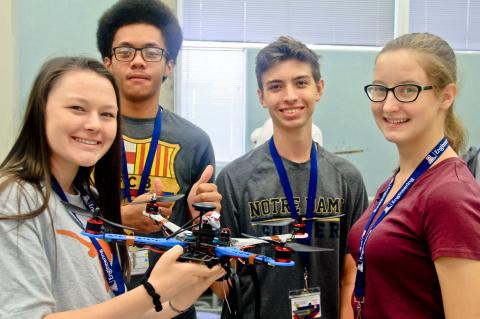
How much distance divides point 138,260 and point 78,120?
921 millimetres

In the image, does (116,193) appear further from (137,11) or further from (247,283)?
(137,11)

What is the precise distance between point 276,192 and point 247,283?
430 millimetres

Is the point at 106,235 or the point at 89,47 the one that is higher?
the point at 89,47

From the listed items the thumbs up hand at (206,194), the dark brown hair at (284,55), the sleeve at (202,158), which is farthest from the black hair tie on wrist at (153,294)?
the dark brown hair at (284,55)

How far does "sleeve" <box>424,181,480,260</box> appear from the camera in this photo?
125 centimetres

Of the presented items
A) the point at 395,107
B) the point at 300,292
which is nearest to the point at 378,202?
the point at 395,107

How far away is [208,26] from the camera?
4.88 m

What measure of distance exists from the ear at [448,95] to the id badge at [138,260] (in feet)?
4.62

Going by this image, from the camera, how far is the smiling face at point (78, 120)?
53.1 inches

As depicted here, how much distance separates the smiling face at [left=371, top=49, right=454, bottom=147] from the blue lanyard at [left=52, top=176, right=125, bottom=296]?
1.05 metres

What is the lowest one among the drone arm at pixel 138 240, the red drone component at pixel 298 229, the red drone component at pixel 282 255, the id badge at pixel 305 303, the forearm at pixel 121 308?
the id badge at pixel 305 303

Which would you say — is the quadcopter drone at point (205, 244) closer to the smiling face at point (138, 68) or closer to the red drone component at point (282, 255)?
the red drone component at point (282, 255)

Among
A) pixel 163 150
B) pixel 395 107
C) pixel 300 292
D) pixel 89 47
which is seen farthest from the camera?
pixel 89 47

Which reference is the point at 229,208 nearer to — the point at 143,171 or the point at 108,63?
the point at 143,171
